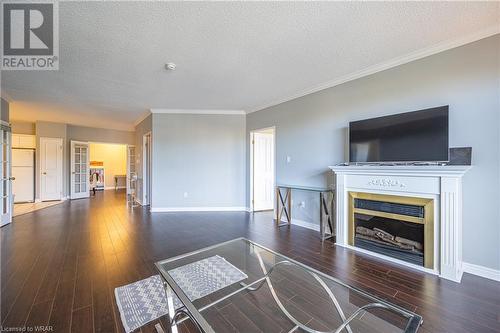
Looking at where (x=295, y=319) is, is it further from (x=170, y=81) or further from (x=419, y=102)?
(x=170, y=81)

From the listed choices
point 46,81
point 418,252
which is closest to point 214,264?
point 418,252

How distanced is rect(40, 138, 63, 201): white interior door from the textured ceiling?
325 cm

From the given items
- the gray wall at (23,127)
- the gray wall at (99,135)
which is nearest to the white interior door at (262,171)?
the gray wall at (99,135)

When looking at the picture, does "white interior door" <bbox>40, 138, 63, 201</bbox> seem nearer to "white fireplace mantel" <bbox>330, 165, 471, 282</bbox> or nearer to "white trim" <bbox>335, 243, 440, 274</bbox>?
"white trim" <bbox>335, 243, 440, 274</bbox>

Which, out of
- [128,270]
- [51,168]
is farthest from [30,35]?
[51,168]

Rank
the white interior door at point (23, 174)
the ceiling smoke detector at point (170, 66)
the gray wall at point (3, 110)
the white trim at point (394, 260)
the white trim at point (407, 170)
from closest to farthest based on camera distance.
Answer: the white trim at point (407, 170), the white trim at point (394, 260), the ceiling smoke detector at point (170, 66), the gray wall at point (3, 110), the white interior door at point (23, 174)

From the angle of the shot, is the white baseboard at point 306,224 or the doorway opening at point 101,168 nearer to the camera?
the white baseboard at point 306,224

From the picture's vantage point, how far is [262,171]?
5.34 meters

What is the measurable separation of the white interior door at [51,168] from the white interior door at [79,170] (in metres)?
0.33

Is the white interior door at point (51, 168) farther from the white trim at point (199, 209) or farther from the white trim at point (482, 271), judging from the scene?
the white trim at point (482, 271)

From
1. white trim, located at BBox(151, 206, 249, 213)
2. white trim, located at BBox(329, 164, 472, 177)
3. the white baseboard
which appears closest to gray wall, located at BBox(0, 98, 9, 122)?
white trim, located at BBox(151, 206, 249, 213)

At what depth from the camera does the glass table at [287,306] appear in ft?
4.71

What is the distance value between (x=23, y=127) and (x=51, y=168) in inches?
57.0

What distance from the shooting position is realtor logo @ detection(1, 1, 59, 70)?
183 cm
